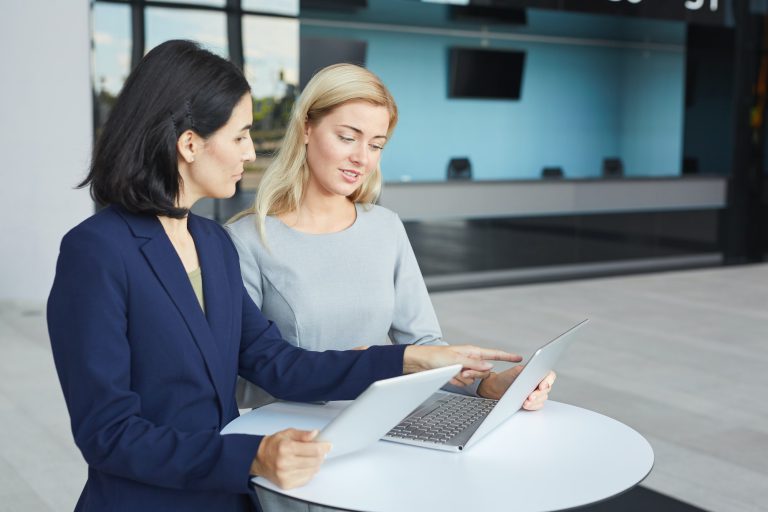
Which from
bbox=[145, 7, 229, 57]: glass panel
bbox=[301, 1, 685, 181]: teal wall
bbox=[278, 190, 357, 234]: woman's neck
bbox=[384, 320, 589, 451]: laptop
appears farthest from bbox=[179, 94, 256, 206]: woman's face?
bbox=[301, 1, 685, 181]: teal wall

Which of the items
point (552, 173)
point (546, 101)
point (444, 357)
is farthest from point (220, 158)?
point (546, 101)

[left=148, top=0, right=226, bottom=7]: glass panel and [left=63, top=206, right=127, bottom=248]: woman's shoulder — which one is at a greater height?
[left=148, top=0, right=226, bottom=7]: glass panel

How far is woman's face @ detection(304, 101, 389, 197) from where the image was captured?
2.39m

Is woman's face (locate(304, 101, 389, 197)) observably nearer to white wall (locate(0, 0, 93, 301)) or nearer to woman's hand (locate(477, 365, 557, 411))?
woman's hand (locate(477, 365, 557, 411))

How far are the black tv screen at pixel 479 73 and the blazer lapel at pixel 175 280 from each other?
938 centimetres

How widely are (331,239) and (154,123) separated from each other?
952mm

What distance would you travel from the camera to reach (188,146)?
5.51 feet

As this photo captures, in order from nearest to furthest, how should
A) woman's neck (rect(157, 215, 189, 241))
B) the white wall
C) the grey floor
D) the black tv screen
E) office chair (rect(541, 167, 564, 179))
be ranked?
woman's neck (rect(157, 215, 189, 241)), the grey floor, the white wall, the black tv screen, office chair (rect(541, 167, 564, 179))

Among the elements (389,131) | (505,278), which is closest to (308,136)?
(389,131)

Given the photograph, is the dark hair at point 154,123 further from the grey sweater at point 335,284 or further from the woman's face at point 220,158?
the grey sweater at point 335,284

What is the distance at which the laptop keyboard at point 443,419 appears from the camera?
6.29ft

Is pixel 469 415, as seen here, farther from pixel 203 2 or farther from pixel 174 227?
pixel 203 2

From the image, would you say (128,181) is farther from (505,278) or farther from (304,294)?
(505,278)

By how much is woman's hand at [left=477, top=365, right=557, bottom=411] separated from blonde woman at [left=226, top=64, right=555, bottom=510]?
6cm
